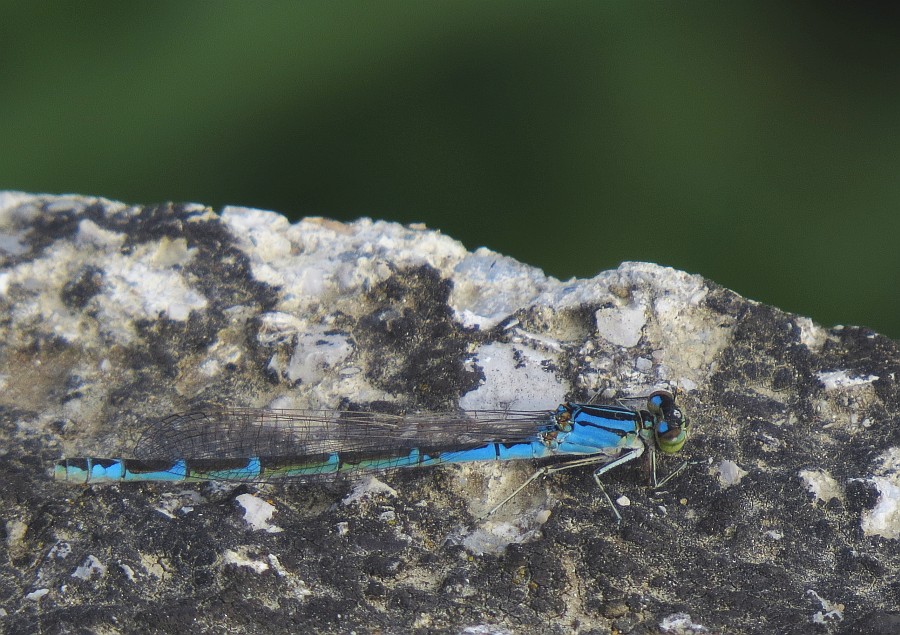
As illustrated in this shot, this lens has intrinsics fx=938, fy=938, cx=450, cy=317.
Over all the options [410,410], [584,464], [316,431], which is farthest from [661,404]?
[316,431]

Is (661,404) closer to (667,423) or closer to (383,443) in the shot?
(667,423)

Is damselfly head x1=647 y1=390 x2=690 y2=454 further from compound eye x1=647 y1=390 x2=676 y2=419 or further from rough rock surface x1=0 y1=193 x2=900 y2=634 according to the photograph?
rough rock surface x1=0 y1=193 x2=900 y2=634

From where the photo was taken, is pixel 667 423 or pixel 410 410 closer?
pixel 667 423

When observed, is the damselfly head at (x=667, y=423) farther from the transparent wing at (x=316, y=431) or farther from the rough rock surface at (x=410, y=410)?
the transparent wing at (x=316, y=431)

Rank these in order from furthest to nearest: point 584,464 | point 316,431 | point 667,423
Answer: point 316,431 < point 584,464 < point 667,423

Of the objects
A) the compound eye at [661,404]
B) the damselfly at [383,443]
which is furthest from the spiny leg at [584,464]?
the compound eye at [661,404]

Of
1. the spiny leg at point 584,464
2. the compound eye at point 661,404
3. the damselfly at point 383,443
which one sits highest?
the compound eye at point 661,404

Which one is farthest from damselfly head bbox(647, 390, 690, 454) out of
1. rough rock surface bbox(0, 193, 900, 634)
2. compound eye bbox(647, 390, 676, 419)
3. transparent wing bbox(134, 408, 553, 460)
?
transparent wing bbox(134, 408, 553, 460)
